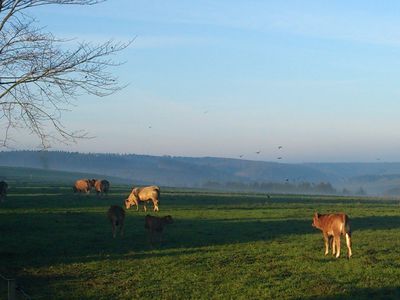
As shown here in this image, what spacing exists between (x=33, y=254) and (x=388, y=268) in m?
11.9

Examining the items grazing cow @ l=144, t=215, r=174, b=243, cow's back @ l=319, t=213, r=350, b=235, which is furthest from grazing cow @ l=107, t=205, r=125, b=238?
cow's back @ l=319, t=213, r=350, b=235

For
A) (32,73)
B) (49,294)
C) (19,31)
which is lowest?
(49,294)

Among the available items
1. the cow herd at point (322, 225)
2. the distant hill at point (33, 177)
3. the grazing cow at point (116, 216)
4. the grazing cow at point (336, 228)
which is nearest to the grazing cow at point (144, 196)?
the cow herd at point (322, 225)

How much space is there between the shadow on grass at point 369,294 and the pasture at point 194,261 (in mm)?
25

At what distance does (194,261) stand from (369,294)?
6.08m

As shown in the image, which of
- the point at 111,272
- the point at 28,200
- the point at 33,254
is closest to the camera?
the point at 111,272

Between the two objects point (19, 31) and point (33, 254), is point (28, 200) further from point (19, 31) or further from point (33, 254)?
point (19, 31)

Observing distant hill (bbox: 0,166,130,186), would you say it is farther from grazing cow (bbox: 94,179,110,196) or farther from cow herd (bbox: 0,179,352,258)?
cow herd (bbox: 0,179,352,258)

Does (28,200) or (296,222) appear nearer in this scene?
(296,222)

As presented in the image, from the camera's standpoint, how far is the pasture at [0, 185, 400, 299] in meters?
13.6

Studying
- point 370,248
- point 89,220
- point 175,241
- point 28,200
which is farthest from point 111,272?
point 28,200

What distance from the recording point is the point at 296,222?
3050 centimetres

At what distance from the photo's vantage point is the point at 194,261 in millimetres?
17406

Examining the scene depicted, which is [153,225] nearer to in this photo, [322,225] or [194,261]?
[194,261]
